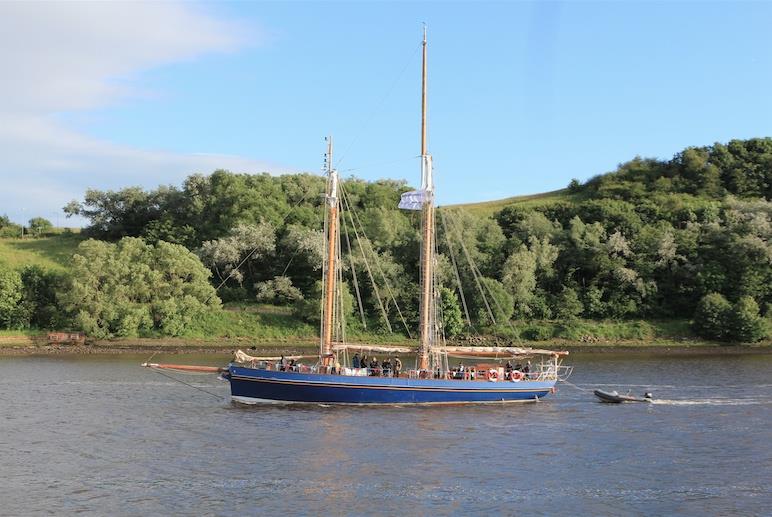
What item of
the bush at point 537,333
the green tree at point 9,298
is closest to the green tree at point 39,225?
the green tree at point 9,298

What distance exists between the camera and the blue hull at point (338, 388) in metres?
56.2

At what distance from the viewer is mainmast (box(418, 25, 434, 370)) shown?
6156cm

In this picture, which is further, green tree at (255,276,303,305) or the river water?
green tree at (255,276,303,305)

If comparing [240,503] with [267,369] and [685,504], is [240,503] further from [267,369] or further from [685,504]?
[267,369]

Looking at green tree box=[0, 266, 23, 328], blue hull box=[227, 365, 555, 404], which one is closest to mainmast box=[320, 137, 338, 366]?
blue hull box=[227, 365, 555, 404]

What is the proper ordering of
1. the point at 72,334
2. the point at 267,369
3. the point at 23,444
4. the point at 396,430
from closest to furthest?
the point at 23,444 → the point at 396,430 → the point at 267,369 → the point at 72,334

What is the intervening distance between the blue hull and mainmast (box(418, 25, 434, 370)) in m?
3.84

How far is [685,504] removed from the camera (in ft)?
112

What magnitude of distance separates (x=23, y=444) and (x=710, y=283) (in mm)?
89204

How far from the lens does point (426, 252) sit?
6172 cm

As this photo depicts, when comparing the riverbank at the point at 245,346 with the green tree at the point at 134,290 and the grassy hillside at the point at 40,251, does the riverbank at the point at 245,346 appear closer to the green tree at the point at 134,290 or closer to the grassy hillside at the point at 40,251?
the green tree at the point at 134,290

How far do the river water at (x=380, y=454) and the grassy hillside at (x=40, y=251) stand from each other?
5676 cm

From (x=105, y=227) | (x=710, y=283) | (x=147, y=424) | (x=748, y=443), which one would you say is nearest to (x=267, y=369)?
→ (x=147, y=424)

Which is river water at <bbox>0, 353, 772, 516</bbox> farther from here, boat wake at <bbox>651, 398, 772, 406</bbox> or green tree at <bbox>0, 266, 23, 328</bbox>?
green tree at <bbox>0, 266, 23, 328</bbox>
